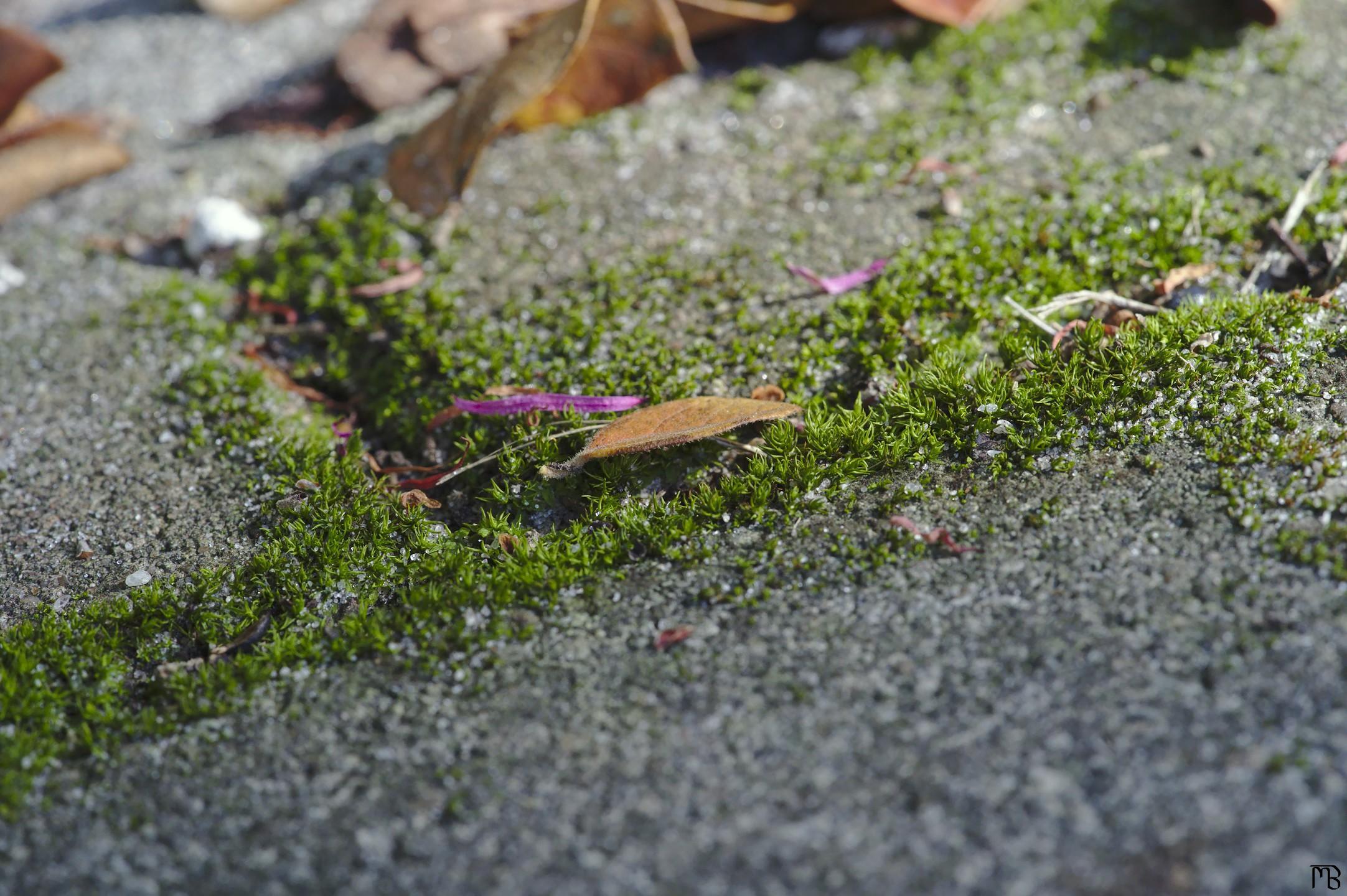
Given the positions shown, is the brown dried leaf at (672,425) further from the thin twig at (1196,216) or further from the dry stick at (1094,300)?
the thin twig at (1196,216)

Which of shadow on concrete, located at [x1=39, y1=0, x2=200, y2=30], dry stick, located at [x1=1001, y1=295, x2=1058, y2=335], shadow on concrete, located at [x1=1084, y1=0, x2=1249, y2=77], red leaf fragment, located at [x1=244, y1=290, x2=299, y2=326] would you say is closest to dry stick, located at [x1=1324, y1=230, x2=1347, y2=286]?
dry stick, located at [x1=1001, y1=295, x2=1058, y2=335]

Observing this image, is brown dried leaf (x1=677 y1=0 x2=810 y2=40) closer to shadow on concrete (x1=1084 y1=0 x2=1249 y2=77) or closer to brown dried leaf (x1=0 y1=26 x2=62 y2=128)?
shadow on concrete (x1=1084 y1=0 x2=1249 y2=77)

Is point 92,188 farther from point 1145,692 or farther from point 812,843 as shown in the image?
point 1145,692

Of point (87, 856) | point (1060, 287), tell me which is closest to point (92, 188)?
point (87, 856)

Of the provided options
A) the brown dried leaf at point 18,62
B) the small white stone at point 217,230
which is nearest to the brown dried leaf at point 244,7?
the brown dried leaf at point 18,62

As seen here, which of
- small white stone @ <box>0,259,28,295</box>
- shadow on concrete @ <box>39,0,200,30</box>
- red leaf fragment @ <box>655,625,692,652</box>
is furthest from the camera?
shadow on concrete @ <box>39,0,200,30</box>

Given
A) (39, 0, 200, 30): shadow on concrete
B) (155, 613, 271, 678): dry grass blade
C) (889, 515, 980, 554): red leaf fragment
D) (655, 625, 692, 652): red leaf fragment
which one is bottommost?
(655, 625, 692, 652): red leaf fragment

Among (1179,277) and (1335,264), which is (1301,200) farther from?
(1179,277)
